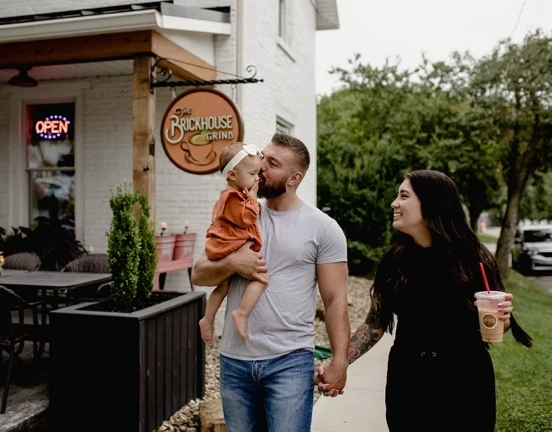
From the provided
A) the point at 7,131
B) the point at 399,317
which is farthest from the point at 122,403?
the point at 7,131

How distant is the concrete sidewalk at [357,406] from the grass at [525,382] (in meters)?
1.00

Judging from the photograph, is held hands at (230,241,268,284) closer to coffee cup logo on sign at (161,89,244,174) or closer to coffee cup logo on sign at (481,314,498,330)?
coffee cup logo on sign at (481,314,498,330)

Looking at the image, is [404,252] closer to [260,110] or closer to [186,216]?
[186,216]

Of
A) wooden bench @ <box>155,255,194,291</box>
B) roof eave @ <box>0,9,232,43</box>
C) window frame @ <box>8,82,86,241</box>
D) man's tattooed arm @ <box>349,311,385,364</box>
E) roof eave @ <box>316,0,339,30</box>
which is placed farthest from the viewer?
roof eave @ <box>316,0,339,30</box>

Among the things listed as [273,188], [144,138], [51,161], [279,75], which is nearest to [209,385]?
[144,138]

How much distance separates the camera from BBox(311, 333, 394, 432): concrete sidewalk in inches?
175

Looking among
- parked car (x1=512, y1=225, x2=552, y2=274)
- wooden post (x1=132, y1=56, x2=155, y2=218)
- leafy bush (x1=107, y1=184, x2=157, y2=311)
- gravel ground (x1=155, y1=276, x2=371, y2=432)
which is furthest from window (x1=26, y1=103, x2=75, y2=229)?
parked car (x1=512, y1=225, x2=552, y2=274)

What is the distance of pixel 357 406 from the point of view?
491 cm

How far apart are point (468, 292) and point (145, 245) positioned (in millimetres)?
2927

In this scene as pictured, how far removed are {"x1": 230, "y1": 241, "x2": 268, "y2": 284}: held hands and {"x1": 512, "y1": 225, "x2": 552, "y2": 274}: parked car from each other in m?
19.4

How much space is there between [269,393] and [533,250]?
64.0 ft

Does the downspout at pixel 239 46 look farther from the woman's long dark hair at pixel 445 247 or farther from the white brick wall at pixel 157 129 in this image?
the woman's long dark hair at pixel 445 247

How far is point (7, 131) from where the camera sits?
8.34m

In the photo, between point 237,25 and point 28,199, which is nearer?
point 237,25
